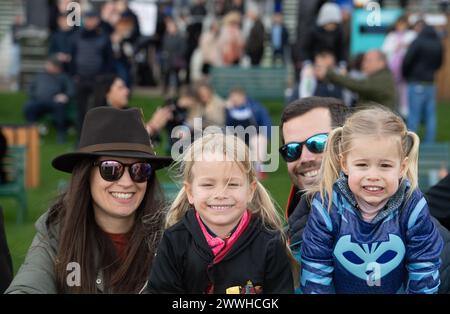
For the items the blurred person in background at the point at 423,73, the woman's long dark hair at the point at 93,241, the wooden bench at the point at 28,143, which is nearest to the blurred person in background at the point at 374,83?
the blurred person in background at the point at 423,73

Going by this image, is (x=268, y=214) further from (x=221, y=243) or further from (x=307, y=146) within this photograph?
(x=307, y=146)

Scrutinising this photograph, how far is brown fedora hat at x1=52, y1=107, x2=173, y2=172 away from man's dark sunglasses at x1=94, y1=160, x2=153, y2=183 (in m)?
0.03

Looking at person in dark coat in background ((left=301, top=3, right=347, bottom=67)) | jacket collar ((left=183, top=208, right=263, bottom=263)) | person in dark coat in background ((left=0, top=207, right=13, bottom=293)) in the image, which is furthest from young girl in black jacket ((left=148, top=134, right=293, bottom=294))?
person in dark coat in background ((left=301, top=3, right=347, bottom=67))

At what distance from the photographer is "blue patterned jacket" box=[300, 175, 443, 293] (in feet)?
11.2

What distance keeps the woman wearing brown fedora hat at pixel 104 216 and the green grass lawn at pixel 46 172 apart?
2368 mm

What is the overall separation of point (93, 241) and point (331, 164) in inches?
40.4

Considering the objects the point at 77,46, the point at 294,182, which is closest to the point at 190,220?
the point at 294,182

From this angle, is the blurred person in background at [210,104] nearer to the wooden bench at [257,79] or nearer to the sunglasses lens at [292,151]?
the wooden bench at [257,79]

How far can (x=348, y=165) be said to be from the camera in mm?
3441

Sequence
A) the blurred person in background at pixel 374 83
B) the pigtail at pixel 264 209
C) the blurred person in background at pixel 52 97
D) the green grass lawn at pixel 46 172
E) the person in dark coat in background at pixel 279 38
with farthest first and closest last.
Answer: the person in dark coat in background at pixel 279 38
the blurred person in background at pixel 52 97
the blurred person in background at pixel 374 83
the green grass lawn at pixel 46 172
the pigtail at pixel 264 209

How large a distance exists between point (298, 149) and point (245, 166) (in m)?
0.73

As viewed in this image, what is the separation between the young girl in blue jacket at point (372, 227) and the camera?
3391 millimetres

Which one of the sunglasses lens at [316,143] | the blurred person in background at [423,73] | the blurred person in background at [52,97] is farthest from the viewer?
the blurred person in background at [52,97]

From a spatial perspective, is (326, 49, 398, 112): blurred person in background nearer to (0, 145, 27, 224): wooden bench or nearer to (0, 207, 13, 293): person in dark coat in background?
(0, 145, 27, 224): wooden bench
